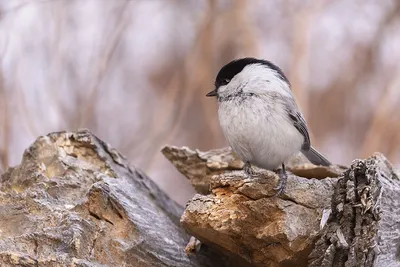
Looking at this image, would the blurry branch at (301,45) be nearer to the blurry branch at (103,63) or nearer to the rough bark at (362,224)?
the blurry branch at (103,63)

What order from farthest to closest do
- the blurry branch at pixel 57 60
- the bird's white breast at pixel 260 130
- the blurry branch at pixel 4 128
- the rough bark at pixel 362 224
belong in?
the blurry branch at pixel 57 60 → the blurry branch at pixel 4 128 → the bird's white breast at pixel 260 130 → the rough bark at pixel 362 224

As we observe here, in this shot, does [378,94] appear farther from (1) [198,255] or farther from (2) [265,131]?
(1) [198,255]

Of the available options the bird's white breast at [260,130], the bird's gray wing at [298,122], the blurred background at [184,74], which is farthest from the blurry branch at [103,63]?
the bird's gray wing at [298,122]

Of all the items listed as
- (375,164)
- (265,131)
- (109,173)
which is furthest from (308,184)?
(109,173)

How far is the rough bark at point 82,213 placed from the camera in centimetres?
198

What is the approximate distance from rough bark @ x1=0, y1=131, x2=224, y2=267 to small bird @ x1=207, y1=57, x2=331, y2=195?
482 mm

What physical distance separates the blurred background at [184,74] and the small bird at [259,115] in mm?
1298

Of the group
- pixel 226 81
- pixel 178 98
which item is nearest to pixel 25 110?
pixel 178 98

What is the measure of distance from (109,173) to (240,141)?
2.03 ft

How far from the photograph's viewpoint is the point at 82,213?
2.15m

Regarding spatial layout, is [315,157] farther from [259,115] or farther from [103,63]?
[103,63]

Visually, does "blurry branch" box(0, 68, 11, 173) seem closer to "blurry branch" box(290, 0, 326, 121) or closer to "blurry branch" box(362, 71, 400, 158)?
"blurry branch" box(290, 0, 326, 121)

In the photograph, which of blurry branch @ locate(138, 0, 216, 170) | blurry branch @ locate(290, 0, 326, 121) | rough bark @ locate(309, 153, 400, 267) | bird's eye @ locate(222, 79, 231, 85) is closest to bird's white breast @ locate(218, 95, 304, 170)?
bird's eye @ locate(222, 79, 231, 85)

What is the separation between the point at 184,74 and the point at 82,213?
274 cm
